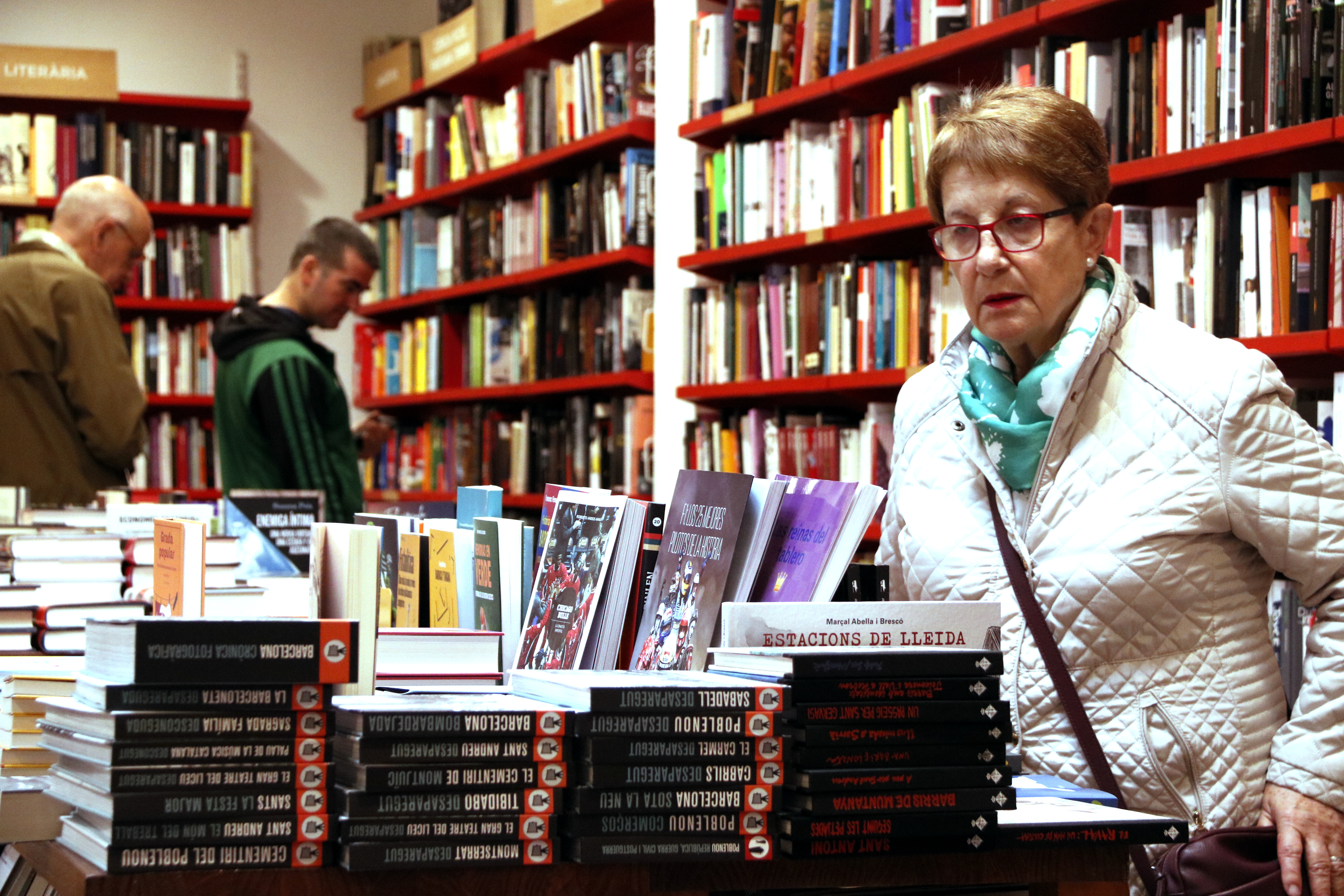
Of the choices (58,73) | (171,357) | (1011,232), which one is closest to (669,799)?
(1011,232)

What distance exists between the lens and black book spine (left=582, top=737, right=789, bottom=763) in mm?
1075

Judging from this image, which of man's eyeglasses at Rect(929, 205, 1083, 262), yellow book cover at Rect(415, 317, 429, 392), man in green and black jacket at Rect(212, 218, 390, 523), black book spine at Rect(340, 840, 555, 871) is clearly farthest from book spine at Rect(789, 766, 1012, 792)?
yellow book cover at Rect(415, 317, 429, 392)

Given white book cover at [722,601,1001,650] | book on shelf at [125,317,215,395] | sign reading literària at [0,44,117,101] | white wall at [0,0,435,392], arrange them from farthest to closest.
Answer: white wall at [0,0,435,392], book on shelf at [125,317,215,395], sign reading literària at [0,44,117,101], white book cover at [722,601,1001,650]

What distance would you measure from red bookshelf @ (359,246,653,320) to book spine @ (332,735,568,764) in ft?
11.5

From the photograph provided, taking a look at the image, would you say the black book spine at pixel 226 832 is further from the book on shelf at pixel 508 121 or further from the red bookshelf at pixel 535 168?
the book on shelf at pixel 508 121

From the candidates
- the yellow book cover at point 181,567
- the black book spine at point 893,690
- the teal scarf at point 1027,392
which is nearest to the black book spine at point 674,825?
the black book spine at point 893,690

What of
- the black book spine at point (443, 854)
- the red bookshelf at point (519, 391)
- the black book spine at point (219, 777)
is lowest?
the black book spine at point (443, 854)

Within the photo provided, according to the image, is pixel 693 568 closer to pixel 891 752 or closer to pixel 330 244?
pixel 891 752

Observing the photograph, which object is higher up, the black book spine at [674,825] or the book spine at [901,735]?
the book spine at [901,735]

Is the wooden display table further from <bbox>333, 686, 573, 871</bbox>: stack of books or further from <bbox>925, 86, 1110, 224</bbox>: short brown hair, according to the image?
<bbox>925, 86, 1110, 224</bbox>: short brown hair

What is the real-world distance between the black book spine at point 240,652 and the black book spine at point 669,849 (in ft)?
0.76

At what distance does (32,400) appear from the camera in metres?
3.96

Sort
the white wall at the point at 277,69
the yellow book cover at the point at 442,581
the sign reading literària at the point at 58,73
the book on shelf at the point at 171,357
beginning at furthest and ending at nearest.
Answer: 1. the white wall at the point at 277,69
2. the book on shelf at the point at 171,357
3. the sign reading literària at the point at 58,73
4. the yellow book cover at the point at 442,581

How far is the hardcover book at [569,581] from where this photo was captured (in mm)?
1470
